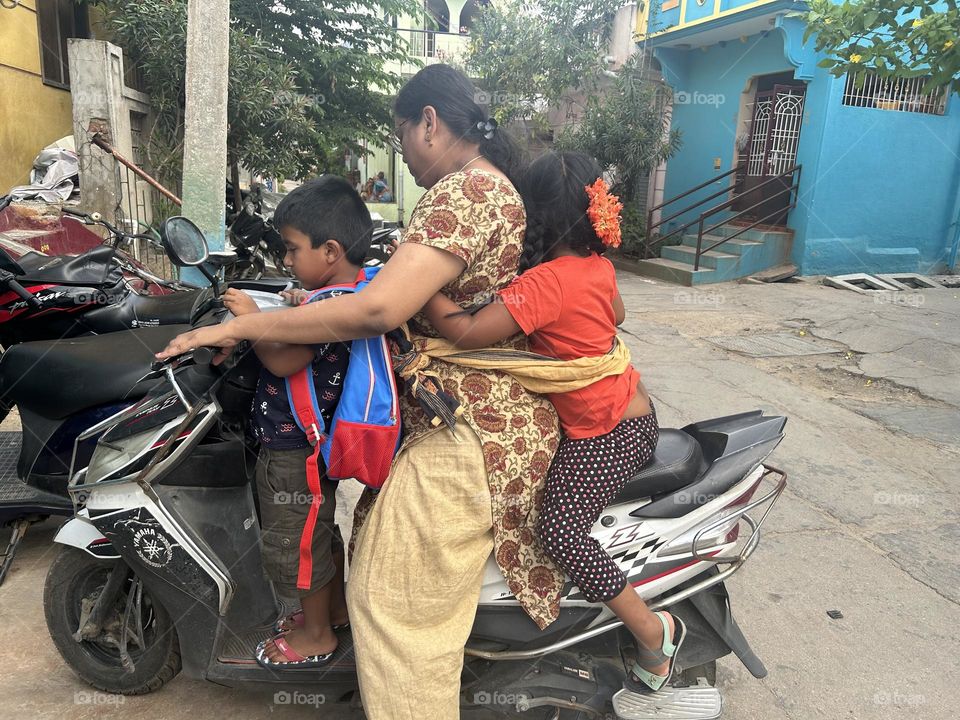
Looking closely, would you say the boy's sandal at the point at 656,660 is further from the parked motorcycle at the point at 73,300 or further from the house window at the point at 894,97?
the house window at the point at 894,97

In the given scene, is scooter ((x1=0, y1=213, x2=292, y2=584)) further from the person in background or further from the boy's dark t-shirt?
the person in background

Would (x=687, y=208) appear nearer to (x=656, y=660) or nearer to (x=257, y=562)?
(x=656, y=660)

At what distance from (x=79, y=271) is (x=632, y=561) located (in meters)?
2.28

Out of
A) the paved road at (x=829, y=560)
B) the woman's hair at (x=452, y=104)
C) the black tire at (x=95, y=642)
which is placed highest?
the woman's hair at (x=452, y=104)

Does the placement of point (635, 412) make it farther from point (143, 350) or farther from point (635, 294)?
point (635, 294)

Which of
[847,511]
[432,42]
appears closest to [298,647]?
[847,511]

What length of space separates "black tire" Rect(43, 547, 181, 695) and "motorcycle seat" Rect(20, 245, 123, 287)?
3.56 ft

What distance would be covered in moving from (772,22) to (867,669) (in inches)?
424

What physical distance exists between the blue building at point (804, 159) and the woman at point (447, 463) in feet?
31.7

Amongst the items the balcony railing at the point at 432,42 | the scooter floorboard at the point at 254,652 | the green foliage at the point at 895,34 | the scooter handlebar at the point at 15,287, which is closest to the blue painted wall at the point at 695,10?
the green foliage at the point at 895,34

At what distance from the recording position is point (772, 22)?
10.8 m

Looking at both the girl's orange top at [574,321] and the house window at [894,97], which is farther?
the house window at [894,97]

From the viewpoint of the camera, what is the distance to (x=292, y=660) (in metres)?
1.99

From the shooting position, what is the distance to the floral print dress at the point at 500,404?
5.46 feet
